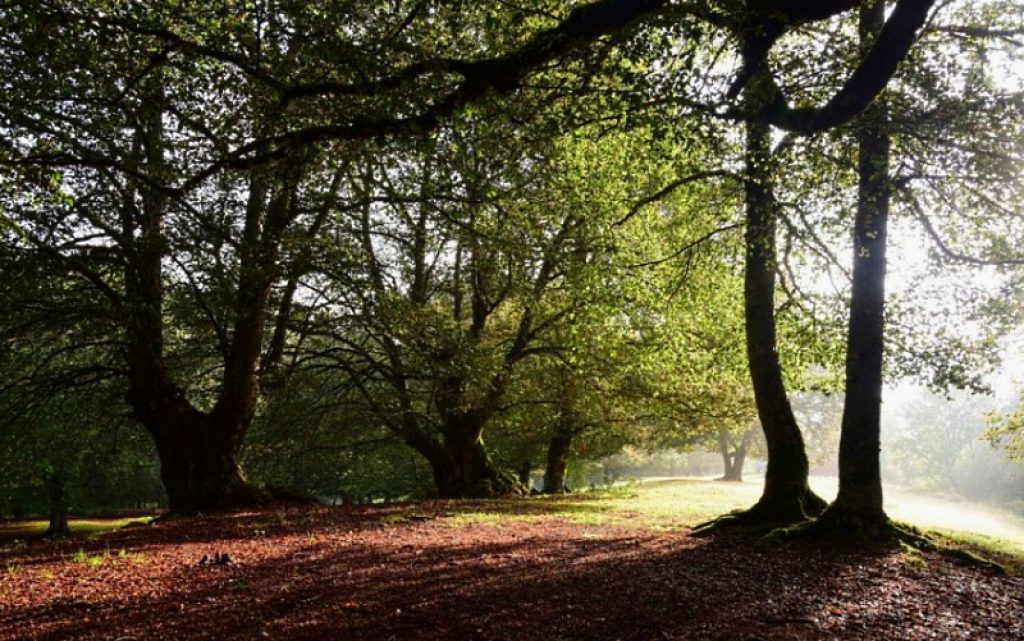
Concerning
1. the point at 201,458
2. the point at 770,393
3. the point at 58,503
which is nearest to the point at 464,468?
the point at 201,458

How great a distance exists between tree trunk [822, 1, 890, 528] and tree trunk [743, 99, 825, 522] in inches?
38.2

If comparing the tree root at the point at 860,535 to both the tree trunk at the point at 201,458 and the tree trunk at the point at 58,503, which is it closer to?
the tree trunk at the point at 201,458

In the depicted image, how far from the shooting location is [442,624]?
223 inches

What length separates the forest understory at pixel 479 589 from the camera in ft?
18.5

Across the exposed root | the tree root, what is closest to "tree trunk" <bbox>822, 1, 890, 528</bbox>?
the tree root

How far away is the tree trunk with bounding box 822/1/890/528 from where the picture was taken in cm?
1123

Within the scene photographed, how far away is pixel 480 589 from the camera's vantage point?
6.94 metres

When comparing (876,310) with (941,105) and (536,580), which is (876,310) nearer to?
(941,105)

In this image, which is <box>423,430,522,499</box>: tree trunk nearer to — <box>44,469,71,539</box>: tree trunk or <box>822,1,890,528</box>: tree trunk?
<box>822,1,890,528</box>: tree trunk

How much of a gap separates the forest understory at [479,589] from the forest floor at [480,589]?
0.03 m

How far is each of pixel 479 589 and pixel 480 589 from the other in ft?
0.04

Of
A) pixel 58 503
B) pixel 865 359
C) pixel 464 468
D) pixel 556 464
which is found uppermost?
pixel 865 359

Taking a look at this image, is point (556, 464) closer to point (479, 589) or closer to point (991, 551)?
point (991, 551)

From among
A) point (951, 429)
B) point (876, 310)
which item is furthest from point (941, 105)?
point (951, 429)
